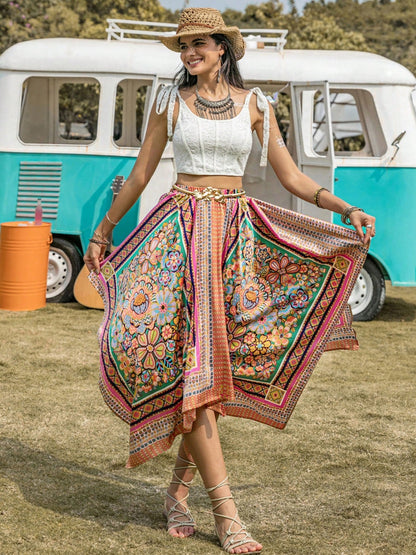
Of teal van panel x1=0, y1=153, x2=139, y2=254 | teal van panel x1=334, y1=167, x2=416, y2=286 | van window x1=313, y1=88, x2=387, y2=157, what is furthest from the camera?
teal van panel x1=0, y1=153, x2=139, y2=254

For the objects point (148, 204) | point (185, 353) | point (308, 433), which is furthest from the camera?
point (148, 204)

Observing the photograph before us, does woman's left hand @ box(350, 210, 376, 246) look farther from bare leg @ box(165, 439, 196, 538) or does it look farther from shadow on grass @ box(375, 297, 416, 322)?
shadow on grass @ box(375, 297, 416, 322)

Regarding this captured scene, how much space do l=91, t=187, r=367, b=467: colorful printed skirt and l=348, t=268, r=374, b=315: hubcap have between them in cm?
418

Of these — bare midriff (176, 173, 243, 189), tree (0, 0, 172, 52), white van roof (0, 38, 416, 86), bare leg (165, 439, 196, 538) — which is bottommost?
bare leg (165, 439, 196, 538)

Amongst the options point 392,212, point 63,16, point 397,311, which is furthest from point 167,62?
point 63,16

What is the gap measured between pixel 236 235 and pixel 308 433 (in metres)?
1.66

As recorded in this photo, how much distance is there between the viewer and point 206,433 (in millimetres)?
3031

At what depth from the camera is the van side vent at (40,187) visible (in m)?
7.78

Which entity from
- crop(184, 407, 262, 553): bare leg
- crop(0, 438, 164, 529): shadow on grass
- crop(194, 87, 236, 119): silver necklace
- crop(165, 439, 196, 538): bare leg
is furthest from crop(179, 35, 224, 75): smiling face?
crop(0, 438, 164, 529): shadow on grass

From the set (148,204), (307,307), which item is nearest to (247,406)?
(307,307)

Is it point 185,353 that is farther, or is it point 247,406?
point 247,406

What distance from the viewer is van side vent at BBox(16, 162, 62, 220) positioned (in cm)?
778

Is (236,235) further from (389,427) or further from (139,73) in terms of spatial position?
(139,73)

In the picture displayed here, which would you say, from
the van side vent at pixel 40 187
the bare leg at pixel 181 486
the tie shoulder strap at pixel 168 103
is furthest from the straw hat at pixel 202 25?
the van side vent at pixel 40 187
